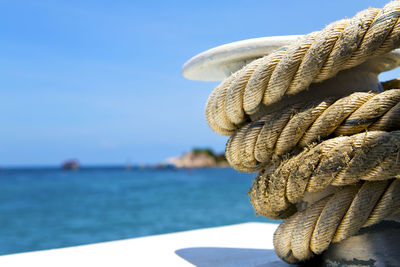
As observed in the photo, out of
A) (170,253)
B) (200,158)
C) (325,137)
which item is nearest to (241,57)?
(325,137)

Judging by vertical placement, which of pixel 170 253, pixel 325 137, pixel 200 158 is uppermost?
pixel 200 158

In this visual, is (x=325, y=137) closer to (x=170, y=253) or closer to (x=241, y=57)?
(x=241, y=57)

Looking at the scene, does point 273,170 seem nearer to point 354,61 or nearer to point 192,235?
point 354,61

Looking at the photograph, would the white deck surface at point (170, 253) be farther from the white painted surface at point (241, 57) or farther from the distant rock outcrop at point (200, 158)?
the distant rock outcrop at point (200, 158)

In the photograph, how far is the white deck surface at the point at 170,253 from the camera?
1.81 m

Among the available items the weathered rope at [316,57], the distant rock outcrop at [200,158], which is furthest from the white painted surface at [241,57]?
the distant rock outcrop at [200,158]

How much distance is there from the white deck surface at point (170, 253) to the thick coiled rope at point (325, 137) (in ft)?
1.41

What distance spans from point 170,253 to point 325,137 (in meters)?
1.02

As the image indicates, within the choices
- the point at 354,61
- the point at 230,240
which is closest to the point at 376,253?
the point at 354,61

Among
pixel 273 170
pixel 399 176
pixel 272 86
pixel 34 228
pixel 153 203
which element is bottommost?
pixel 399 176

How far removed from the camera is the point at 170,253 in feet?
6.48

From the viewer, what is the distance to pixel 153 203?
62.7 ft

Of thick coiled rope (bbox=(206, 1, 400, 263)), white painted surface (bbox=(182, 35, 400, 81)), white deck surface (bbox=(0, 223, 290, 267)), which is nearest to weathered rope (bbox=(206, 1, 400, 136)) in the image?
thick coiled rope (bbox=(206, 1, 400, 263))

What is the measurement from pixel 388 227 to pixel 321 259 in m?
0.29
